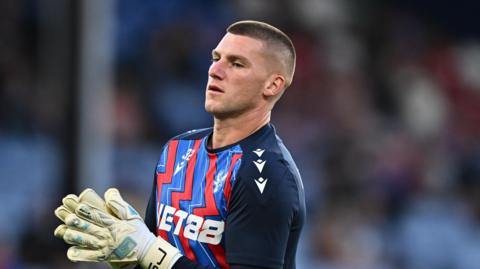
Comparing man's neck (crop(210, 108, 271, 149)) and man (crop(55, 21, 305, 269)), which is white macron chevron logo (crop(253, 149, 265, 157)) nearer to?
man (crop(55, 21, 305, 269))

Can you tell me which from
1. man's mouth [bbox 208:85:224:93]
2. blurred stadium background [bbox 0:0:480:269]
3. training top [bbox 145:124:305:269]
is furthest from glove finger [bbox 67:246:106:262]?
blurred stadium background [bbox 0:0:480:269]

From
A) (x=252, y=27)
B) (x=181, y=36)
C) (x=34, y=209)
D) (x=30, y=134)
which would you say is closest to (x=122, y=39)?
(x=181, y=36)

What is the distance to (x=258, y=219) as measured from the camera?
167 inches

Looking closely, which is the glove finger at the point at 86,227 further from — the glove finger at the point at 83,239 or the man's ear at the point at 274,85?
the man's ear at the point at 274,85

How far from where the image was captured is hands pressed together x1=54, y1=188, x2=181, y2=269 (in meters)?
4.29

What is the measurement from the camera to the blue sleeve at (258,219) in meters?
4.22

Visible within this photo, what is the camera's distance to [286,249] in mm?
4504

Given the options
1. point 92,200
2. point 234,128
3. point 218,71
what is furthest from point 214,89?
point 92,200

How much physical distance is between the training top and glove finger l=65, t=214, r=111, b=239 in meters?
0.32

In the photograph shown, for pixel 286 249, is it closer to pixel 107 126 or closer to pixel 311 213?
pixel 107 126

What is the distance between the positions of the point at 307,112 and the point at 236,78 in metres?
8.17

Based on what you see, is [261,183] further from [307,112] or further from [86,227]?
[307,112]

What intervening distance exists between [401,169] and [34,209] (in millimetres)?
4821

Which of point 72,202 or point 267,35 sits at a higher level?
point 267,35
